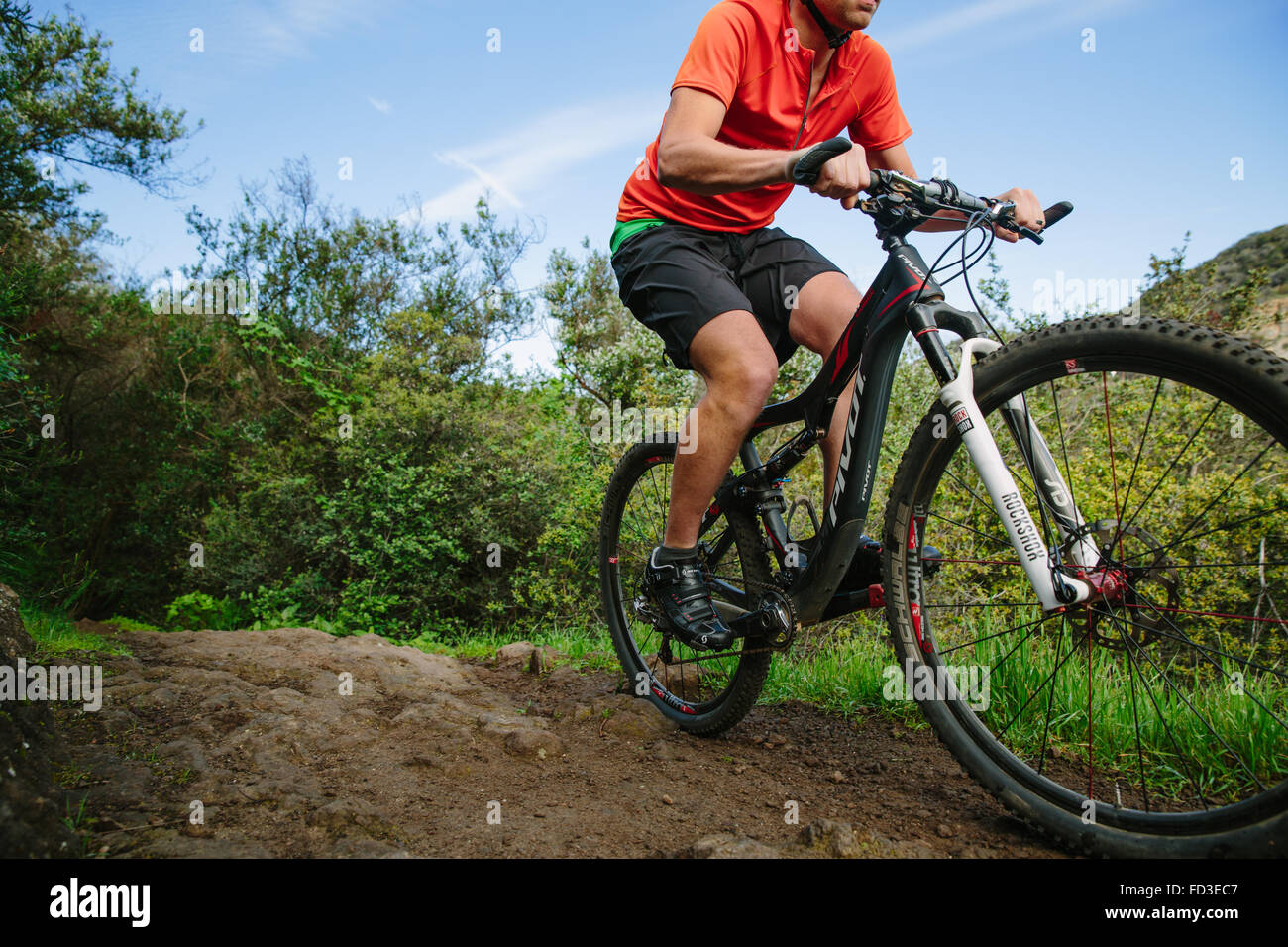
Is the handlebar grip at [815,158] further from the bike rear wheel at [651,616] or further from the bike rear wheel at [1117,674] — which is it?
the bike rear wheel at [651,616]

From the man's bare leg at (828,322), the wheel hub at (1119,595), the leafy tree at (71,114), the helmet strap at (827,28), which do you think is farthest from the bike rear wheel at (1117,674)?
the leafy tree at (71,114)

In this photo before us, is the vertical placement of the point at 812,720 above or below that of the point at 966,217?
below

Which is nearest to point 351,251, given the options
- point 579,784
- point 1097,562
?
point 579,784

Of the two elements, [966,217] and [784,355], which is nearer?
[966,217]

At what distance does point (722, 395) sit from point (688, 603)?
2.39ft

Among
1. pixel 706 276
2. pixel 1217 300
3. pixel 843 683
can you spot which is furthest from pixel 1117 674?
pixel 1217 300

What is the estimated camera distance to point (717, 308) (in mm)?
2328

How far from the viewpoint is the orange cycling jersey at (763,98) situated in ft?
7.47

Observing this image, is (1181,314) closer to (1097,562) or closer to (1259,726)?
→ (1259,726)

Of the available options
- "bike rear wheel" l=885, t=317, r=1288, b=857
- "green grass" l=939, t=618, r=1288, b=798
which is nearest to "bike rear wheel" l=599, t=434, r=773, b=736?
"bike rear wheel" l=885, t=317, r=1288, b=857

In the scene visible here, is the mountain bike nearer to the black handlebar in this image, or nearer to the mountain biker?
the black handlebar

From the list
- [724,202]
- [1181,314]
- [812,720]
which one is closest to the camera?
[724,202]

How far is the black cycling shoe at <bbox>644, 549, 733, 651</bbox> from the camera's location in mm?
2453
